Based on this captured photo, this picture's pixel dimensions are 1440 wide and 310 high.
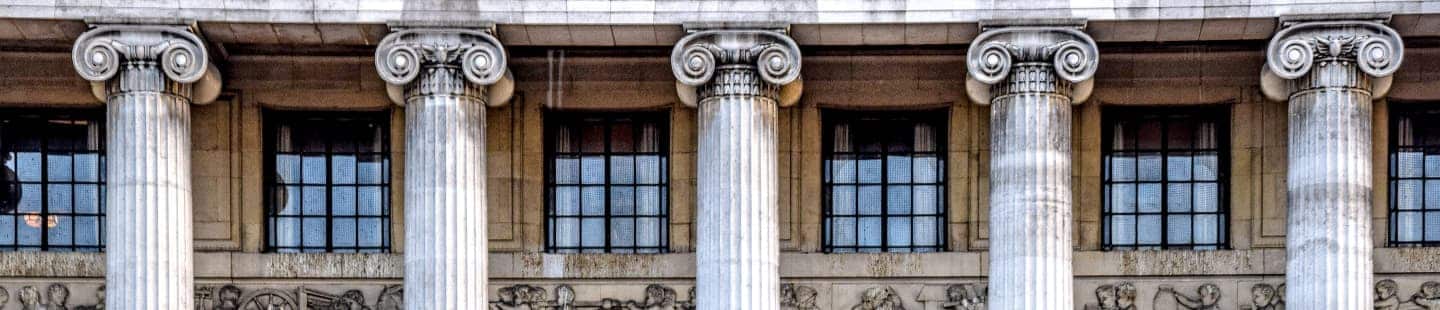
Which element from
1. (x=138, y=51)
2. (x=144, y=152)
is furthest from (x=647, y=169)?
(x=138, y=51)

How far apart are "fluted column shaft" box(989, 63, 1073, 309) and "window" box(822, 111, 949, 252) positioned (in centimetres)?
345

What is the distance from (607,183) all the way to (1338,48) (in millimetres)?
10988

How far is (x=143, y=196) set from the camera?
131 ft

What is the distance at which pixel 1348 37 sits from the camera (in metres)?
39.5

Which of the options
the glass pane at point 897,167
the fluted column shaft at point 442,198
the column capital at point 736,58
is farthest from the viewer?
the glass pane at point 897,167

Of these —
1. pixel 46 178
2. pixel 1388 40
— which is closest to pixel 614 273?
pixel 46 178

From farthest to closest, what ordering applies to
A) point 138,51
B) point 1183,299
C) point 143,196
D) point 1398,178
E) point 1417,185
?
point 1417,185
point 1398,178
point 1183,299
point 143,196
point 138,51

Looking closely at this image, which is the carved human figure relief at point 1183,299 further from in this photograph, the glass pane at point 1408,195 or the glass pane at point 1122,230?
the glass pane at point 1408,195

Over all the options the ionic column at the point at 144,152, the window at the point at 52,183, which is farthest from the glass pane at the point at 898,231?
the window at the point at 52,183

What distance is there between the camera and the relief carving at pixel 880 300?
42.9m

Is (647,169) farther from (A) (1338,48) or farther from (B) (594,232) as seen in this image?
(A) (1338,48)

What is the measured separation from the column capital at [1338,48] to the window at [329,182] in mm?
13182

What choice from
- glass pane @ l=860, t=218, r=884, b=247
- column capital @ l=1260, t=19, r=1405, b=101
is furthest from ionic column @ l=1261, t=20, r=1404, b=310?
glass pane @ l=860, t=218, r=884, b=247

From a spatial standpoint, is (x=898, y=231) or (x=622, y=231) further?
(x=622, y=231)
